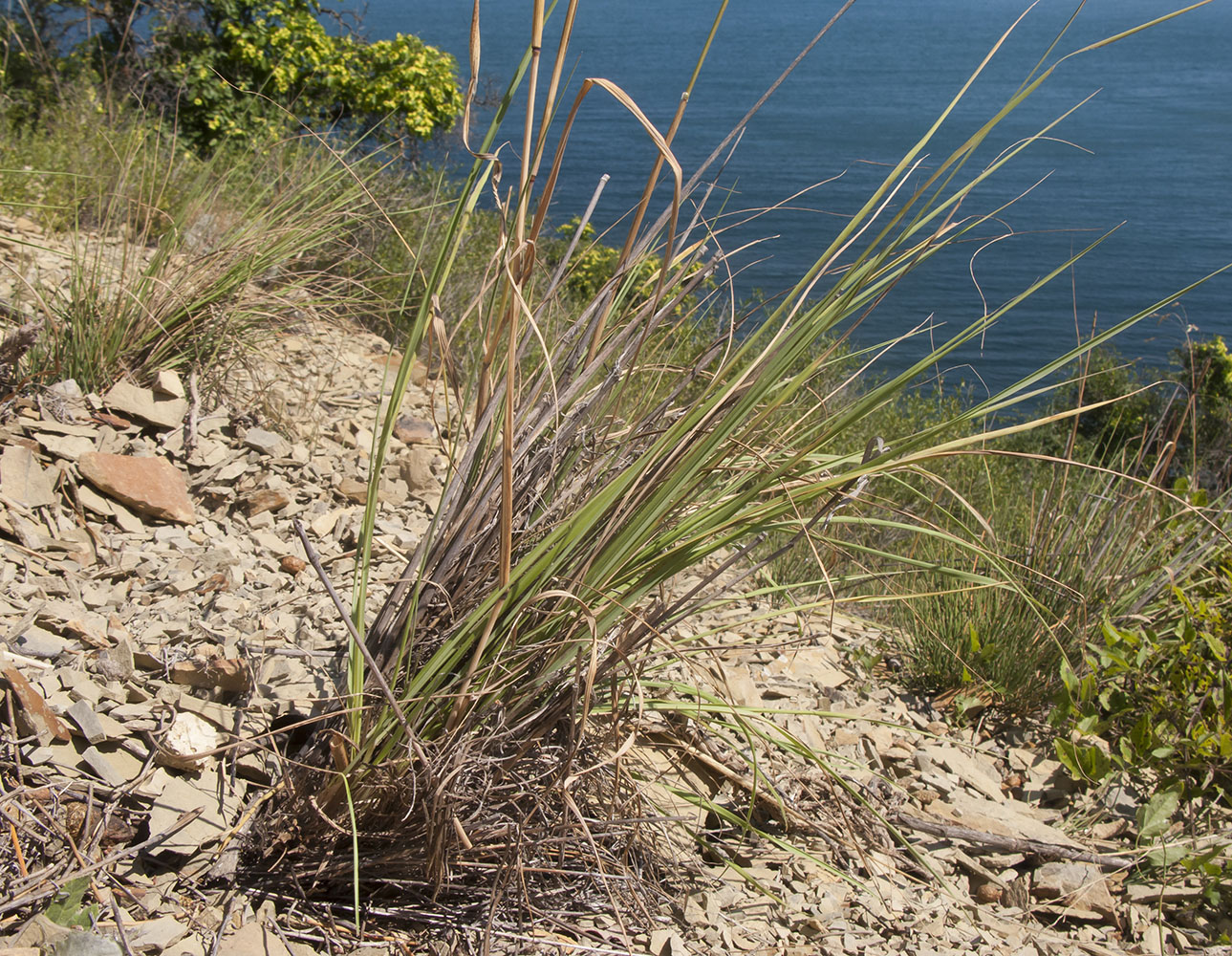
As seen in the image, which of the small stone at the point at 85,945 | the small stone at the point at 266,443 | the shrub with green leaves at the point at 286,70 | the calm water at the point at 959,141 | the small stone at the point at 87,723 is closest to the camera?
the small stone at the point at 85,945

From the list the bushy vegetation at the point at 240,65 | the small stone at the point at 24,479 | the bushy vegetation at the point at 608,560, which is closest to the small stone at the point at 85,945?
the bushy vegetation at the point at 608,560

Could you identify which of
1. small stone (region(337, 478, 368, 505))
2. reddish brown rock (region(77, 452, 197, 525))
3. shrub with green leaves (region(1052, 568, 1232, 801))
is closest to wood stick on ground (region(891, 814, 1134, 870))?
shrub with green leaves (region(1052, 568, 1232, 801))

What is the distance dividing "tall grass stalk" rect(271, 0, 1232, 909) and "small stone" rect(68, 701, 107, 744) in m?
0.42

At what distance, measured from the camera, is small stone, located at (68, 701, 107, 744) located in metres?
1.65

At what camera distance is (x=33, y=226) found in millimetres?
4090

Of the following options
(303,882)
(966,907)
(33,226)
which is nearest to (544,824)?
(303,882)

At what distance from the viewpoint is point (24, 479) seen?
2.37 meters

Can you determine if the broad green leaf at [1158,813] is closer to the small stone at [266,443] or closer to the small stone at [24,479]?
the small stone at [266,443]

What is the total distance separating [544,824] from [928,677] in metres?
1.60

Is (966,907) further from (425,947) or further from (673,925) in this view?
(425,947)

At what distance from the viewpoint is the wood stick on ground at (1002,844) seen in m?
2.01

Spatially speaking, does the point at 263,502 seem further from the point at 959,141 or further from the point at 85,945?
the point at 959,141

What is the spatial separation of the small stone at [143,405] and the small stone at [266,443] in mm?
217

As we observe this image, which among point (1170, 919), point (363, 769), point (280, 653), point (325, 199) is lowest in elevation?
point (1170, 919)
